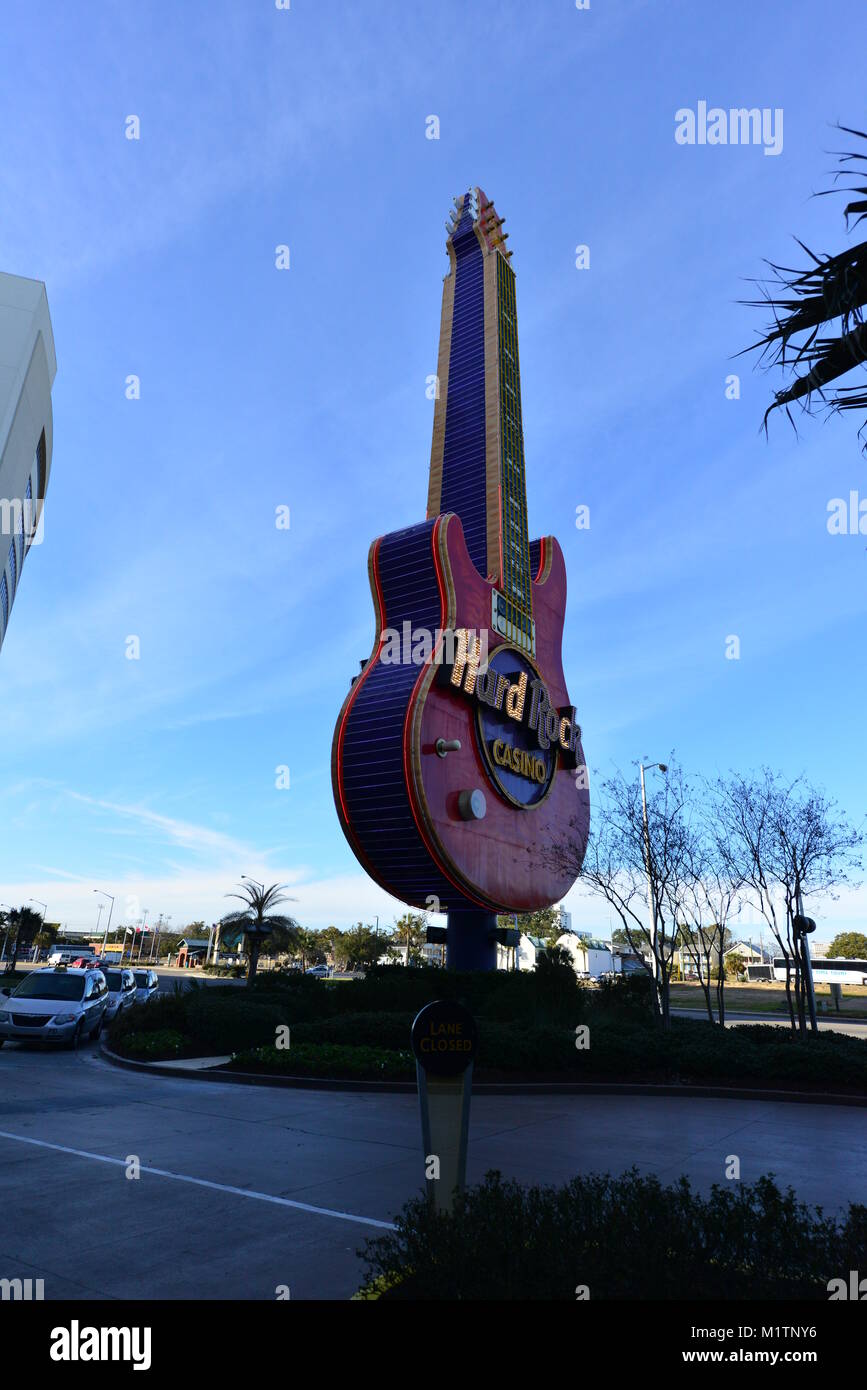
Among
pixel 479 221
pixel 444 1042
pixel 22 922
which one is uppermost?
pixel 479 221

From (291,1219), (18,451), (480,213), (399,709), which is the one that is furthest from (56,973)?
(480,213)

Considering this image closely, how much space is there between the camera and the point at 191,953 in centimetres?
14238

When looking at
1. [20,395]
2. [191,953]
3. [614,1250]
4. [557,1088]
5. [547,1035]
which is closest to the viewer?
[614,1250]

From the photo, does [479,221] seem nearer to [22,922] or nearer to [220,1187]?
[220,1187]

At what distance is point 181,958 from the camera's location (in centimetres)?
12775

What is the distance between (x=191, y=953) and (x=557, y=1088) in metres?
142

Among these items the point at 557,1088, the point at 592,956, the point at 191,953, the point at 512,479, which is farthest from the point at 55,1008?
the point at 191,953

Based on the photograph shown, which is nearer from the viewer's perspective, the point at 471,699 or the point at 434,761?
the point at 434,761

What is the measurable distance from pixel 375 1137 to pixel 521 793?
24918 millimetres

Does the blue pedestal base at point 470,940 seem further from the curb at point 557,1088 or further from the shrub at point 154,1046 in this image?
the curb at point 557,1088

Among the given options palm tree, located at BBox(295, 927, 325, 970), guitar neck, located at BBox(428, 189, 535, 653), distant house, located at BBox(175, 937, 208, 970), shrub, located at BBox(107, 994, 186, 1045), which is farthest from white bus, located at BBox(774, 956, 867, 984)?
distant house, located at BBox(175, 937, 208, 970)

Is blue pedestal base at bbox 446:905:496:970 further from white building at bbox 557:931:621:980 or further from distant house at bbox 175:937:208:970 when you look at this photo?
distant house at bbox 175:937:208:970
